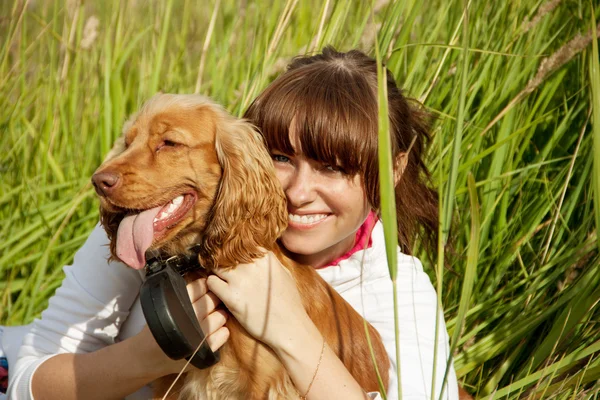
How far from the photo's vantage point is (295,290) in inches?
82.8

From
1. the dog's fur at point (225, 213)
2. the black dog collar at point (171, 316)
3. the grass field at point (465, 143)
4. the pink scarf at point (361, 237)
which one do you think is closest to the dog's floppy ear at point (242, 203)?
the dog's fur at point (225, 213)

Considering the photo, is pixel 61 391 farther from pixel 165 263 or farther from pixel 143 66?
pixel 143 66

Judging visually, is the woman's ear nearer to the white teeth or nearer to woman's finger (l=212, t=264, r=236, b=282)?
the white teeth

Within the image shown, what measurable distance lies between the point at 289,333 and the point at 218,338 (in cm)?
21

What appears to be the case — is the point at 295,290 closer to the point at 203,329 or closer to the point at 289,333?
the point at 289,333

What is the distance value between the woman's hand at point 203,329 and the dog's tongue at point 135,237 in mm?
244

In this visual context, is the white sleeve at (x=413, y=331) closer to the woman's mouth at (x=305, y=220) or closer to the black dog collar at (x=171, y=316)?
the woman's mouth at (x=305, y=220)

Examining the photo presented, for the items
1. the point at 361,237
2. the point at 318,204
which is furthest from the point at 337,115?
the point at 361,237

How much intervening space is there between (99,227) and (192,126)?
50 cm

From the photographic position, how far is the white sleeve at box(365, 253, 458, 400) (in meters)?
2.14

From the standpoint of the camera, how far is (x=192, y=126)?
215cm

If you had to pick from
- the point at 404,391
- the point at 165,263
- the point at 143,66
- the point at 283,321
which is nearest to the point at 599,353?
the point at 404,391

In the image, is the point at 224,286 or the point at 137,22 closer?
the point at 224,286

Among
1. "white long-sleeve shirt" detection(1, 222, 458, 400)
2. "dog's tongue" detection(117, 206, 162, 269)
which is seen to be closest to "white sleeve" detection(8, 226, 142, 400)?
"white long-sleeve shirt" detection(1, 222, 458, 400)
